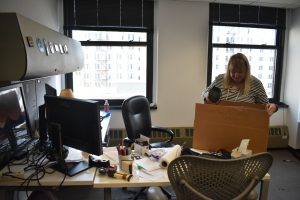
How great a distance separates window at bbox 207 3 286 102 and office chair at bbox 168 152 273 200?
9.28 feet

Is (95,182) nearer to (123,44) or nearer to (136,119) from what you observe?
(136,119)

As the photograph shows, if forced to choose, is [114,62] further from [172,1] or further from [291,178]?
[291,178]

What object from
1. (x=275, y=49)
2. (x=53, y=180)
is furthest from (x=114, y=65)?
(x=275, y=49)

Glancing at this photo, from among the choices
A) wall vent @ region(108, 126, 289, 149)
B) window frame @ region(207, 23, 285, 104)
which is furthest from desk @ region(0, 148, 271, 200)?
window frame @ region(207, 23, 285, 104)

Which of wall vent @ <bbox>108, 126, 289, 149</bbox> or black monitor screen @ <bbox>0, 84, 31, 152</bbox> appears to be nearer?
black monitor screen @ <bbox>0, 84, 31, 152</bbox>

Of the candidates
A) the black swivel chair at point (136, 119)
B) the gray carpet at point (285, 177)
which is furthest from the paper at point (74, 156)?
the gray carpet at point (285, 177)

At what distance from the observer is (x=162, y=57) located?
3.66 metres

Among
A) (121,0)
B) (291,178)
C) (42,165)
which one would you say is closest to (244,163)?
Answer: (42,165)

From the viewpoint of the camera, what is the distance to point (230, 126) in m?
1.80

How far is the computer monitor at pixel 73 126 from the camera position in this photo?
1563mm

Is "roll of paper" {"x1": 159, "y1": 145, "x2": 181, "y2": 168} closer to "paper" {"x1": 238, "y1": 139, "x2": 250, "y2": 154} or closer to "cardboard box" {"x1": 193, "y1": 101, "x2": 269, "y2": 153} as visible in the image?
"cardboard box" {"x1": 193, "y1": 101, "x2": 269, "y2": 153}

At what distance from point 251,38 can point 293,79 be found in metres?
0.94

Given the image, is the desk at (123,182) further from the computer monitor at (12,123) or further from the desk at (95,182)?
the computer monitor at (12,123)

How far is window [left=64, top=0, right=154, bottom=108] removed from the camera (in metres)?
3.52
